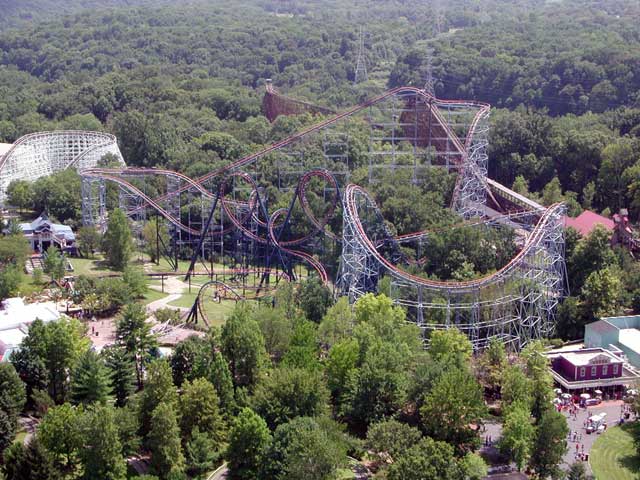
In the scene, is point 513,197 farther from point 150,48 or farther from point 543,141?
point 150,48

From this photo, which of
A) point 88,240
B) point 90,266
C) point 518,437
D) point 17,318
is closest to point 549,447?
point 518,437

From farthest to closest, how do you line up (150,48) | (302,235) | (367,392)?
A: (150,48)
(302,235)
(367,392)

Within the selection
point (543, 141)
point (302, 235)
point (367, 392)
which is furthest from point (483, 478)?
point (543, 141)

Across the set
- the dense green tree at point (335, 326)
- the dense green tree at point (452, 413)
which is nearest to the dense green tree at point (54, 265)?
the dense green tree at point (335, 326)

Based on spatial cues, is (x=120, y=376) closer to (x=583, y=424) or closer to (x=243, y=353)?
(x=243, y=353)

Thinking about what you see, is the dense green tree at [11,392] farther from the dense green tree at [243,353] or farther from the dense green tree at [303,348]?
the dense green tree at [303,348]

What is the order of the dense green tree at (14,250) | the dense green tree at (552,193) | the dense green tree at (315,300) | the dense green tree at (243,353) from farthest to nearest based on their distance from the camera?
the dense green tree at (552,193), the dense green tree at (14,250), the dense green tree at (315,300), the dense green tree at (243,353)
